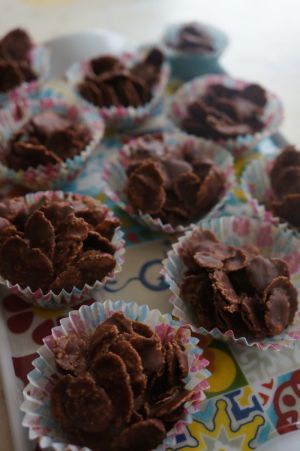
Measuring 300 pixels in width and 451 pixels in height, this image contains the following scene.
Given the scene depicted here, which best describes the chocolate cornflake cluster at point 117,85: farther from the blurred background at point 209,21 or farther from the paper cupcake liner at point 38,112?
the blurred background at point 209,21

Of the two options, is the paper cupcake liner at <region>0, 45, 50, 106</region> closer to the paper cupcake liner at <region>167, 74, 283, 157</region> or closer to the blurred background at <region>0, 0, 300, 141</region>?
the paper cupcake liner at <region>167, 74, 283, 157</region>

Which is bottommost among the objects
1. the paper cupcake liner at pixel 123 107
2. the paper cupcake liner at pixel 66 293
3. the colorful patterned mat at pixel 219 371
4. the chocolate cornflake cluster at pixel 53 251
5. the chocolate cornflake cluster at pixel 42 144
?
the colorful patterned mat at pixel 219 371

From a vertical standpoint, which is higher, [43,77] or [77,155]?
[43,77]

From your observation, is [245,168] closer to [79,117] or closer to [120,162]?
[120,162]

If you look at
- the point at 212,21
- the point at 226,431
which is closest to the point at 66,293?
the point at 226,431

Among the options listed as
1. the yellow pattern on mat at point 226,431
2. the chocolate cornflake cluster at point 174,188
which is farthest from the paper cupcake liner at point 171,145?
the yellow pattern on mat at point 226,431

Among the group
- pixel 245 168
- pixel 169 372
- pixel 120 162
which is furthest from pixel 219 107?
pixel 169 372
